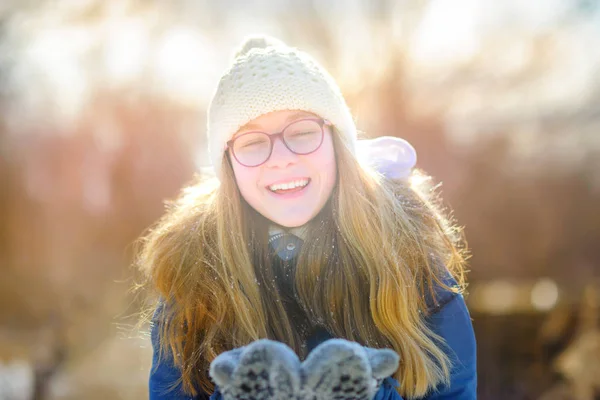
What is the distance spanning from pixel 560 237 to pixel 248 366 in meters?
3.72

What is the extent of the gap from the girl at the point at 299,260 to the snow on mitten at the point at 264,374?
378 mm

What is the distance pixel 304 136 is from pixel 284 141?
0.18ft

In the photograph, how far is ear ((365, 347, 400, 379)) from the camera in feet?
3.60

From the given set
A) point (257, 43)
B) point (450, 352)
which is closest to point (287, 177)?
point (257, 43)

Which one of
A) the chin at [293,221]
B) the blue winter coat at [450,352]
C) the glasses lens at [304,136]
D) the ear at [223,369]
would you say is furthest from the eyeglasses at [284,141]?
the ear at [223,369]

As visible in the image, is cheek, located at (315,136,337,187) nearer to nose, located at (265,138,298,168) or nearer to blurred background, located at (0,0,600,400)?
nose, located at (265,138,298,168)

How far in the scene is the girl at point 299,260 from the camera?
1464 millimetres

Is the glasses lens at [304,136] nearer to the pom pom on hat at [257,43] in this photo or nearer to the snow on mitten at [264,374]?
the pom pom on hat at [257,43]

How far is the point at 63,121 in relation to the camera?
4.57 meters

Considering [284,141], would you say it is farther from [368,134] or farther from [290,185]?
[368,134]

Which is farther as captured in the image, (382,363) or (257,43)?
(257,43)

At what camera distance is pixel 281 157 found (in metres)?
1.45

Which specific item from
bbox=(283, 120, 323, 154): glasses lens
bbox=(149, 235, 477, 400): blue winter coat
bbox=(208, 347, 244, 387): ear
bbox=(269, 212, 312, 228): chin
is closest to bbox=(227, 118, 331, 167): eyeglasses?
bbox=(283, 120, 323, 154): glasses lens

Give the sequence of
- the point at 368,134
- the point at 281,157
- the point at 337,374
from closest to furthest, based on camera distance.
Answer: the point at 337,374 → the point at 281,157 → the point at 368,134
